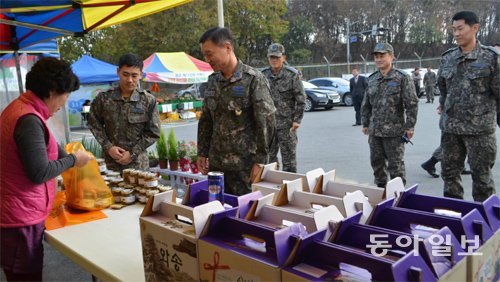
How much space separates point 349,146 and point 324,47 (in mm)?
38433

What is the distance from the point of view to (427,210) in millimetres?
1379

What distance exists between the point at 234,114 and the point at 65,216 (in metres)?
1.12

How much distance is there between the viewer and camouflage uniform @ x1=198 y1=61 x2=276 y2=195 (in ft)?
8.38

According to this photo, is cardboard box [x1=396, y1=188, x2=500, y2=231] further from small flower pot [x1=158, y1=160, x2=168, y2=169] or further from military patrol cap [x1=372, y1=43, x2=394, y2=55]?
small flower pot [x1=158, y1=160, x2=168, y2=169]

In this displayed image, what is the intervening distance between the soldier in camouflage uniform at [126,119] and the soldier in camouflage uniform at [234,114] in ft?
2.07

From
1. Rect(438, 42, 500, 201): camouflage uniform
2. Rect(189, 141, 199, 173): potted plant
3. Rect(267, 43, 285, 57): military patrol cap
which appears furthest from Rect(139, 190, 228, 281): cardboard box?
Rect(267, 43, 285, 57): military patrol cap

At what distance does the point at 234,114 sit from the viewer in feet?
8.63

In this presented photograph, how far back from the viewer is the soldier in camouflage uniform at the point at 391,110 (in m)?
4.07

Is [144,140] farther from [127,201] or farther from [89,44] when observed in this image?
[89,44]

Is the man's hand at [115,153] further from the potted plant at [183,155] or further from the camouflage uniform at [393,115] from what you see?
the camouflage uniform at [393,115]

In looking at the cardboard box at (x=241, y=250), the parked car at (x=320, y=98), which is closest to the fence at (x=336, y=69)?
the parked car at (x=320, y=98)

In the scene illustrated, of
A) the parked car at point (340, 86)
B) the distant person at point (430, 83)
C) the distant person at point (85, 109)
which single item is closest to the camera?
the distant person at point (85, 109)

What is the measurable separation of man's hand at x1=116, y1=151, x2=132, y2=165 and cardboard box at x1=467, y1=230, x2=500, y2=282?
97.2 inches

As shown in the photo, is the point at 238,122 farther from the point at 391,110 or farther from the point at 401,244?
the point at 391,110
